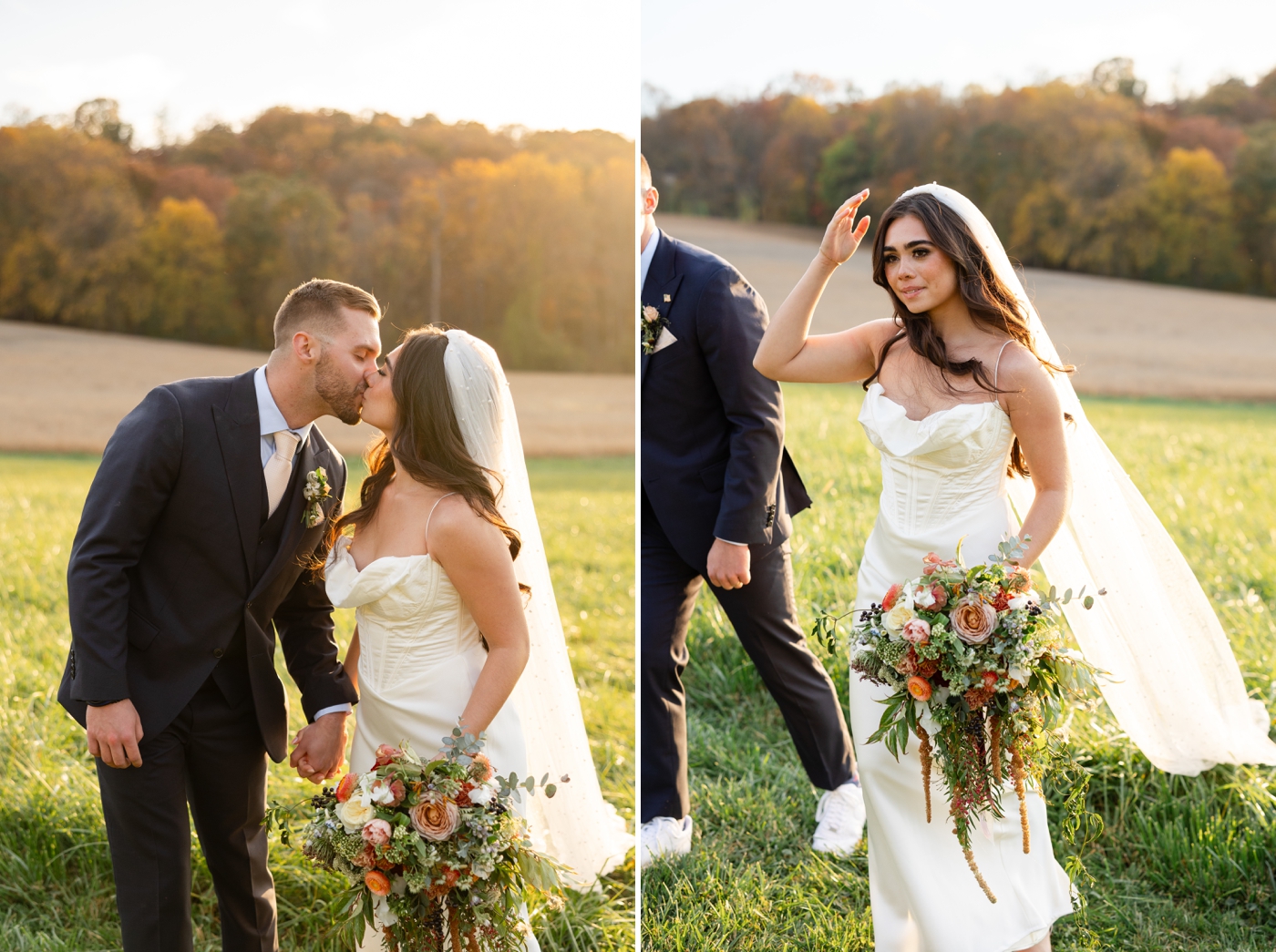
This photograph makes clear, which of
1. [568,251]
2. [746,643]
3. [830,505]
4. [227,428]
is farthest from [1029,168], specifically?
[227,428]

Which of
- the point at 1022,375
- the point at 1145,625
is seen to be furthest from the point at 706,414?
the point at 1145,625

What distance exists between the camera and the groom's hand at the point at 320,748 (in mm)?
3350

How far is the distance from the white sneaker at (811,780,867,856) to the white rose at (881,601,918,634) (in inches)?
62.6

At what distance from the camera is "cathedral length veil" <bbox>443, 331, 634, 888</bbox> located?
3047mm

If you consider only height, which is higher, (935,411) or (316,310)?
(316,310)

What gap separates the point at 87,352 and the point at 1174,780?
21447 millimetres

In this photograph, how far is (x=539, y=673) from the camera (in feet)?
11.9

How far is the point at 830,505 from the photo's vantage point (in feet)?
25.7

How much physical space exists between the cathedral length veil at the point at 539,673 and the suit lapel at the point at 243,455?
581 millimetres

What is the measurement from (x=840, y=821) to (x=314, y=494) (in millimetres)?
2454

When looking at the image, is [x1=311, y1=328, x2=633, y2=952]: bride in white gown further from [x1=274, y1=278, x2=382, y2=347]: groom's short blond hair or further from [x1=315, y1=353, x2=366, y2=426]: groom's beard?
[x1=274, y1=278, x2=382, y2=347]: groom's short blond hair

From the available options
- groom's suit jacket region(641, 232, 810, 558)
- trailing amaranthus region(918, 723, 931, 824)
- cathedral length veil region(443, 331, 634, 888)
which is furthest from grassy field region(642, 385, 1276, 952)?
groom's suit jacket region(641, 232, 810, 558)

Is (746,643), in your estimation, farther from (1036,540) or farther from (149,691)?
(149,691)

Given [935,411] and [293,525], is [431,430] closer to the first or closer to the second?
[293,525]
